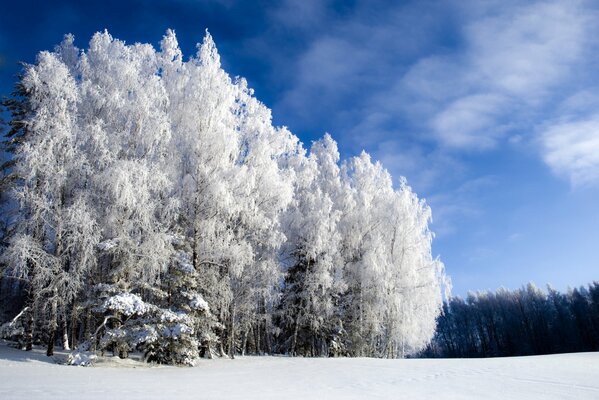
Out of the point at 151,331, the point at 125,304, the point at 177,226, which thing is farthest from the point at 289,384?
the point at 177,226

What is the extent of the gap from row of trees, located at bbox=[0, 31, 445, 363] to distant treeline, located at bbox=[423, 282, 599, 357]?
43.6m

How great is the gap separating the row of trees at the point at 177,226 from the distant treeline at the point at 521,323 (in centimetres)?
4360

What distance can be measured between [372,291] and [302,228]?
6146 mm

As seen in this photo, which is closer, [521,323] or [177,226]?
[177,226]

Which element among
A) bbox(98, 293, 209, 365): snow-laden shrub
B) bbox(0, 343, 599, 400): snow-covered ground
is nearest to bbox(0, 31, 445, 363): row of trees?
bbox(98, 293, 209, 365): snow-laden shrub

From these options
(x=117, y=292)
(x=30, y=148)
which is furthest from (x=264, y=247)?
(x=30, y=148)

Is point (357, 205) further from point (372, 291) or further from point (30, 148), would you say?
point (30, 148)

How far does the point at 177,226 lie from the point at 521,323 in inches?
2868

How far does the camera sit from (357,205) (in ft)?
90.6

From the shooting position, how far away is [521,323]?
69688 mm

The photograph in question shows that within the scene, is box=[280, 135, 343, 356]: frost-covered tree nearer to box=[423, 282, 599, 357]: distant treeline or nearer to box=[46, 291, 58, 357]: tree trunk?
box=[46, 291, 58, 357]: tree trunk

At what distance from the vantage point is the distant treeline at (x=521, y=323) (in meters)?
61.4

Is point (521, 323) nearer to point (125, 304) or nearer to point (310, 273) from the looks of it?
point (310, 273)

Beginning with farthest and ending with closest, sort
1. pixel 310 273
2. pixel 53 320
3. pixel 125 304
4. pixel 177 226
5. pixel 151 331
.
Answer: pixel 310 273 → pixel 177 226 → pixel 53 320 → pixel 151 331 → pixel 125 304
